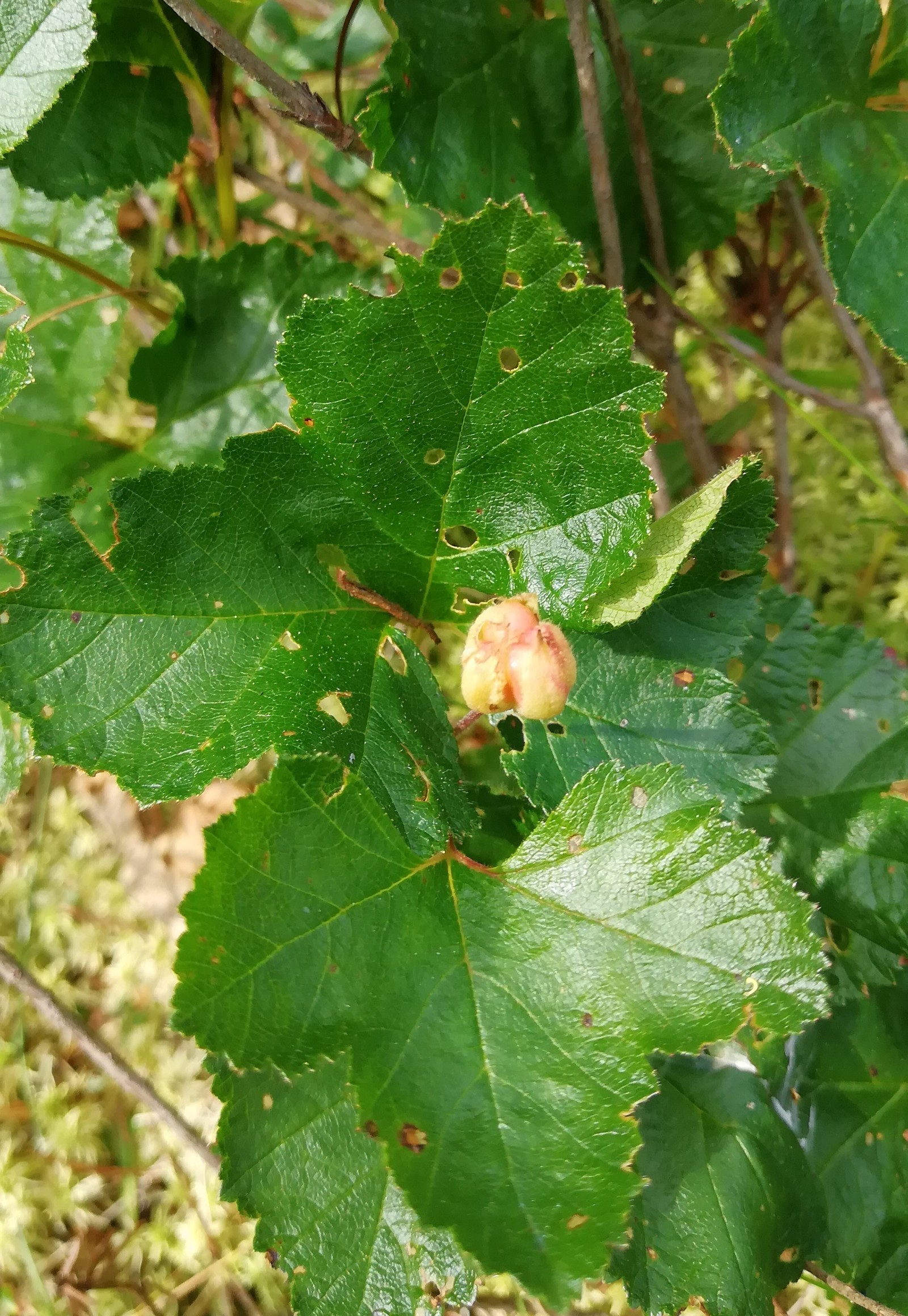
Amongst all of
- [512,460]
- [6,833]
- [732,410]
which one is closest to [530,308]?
[512,460]

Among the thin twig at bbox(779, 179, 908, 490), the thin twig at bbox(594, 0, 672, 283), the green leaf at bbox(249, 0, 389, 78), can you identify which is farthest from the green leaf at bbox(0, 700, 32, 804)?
the thin twig at bbox(779, 179, 908, 490)

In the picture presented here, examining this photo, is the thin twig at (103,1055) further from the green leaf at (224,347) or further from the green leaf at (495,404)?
the green leaf at (495,404)

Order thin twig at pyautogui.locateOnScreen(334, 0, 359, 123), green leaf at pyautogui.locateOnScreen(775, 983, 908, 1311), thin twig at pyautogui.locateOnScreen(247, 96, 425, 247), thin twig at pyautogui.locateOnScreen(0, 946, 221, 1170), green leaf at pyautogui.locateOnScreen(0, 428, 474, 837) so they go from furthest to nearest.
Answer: thin twig at pyautogui.locateOnScreen(0, 946, 221, 1170) < thin twig at pyautogui.locateOnScreen(247, 96, 425, 247) < green leaf at pyautogui.locateOnScreen(775, 983, 908, 1311) < thin twig at pyautogui.locateOnScreen(334, 0, 359, 123) < green leaf at pyautogui.locateOnScreen(0, 428, 474, 837)

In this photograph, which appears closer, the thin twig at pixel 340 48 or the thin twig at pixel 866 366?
the thin twig at pixel 340 48

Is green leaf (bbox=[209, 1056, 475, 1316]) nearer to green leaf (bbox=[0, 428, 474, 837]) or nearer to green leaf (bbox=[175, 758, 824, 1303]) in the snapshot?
green leaf (bbox=[175, 758, 824, 1303])

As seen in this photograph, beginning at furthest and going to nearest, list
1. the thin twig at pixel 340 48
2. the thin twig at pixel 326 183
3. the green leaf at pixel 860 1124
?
1. the thin twig at pixel 326 183
2. the green leaf at pixel 860 1124
3. the thin twig at pixel 340 48

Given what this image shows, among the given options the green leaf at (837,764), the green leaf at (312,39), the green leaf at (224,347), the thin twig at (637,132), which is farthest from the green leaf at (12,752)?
the green leaf at (312,39)

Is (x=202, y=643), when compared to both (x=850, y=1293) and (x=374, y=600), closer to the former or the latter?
(x=374, y=600)
